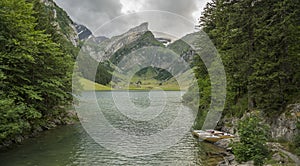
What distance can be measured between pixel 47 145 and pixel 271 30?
24.7 meters

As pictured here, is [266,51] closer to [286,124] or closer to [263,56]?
[263,56]

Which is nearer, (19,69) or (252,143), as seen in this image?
(252,143)

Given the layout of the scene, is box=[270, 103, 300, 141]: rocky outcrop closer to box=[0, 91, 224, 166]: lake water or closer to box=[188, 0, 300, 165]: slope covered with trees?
box=[188, 0, 300, 165]: slope covered with trees

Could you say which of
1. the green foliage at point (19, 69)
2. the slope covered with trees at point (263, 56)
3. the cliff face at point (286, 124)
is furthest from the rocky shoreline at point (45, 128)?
the cliff face at point (286, 124)

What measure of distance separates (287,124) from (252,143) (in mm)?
4728

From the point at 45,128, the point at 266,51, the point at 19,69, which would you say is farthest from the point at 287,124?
the point at 45,128

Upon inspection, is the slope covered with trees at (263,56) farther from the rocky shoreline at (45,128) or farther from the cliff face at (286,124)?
the rocky shoreline at (45,128)

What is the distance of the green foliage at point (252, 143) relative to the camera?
18281 millimetres

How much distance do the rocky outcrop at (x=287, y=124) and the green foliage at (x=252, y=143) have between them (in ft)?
8.86

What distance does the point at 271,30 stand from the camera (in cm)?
2292

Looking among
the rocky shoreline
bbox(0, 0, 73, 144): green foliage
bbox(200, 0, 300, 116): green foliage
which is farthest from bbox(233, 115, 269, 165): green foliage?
the rocky shoreline

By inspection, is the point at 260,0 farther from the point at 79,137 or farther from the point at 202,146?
the point at 79,137

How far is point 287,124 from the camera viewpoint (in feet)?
69.1

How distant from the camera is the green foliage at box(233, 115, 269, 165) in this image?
60.0 feet
